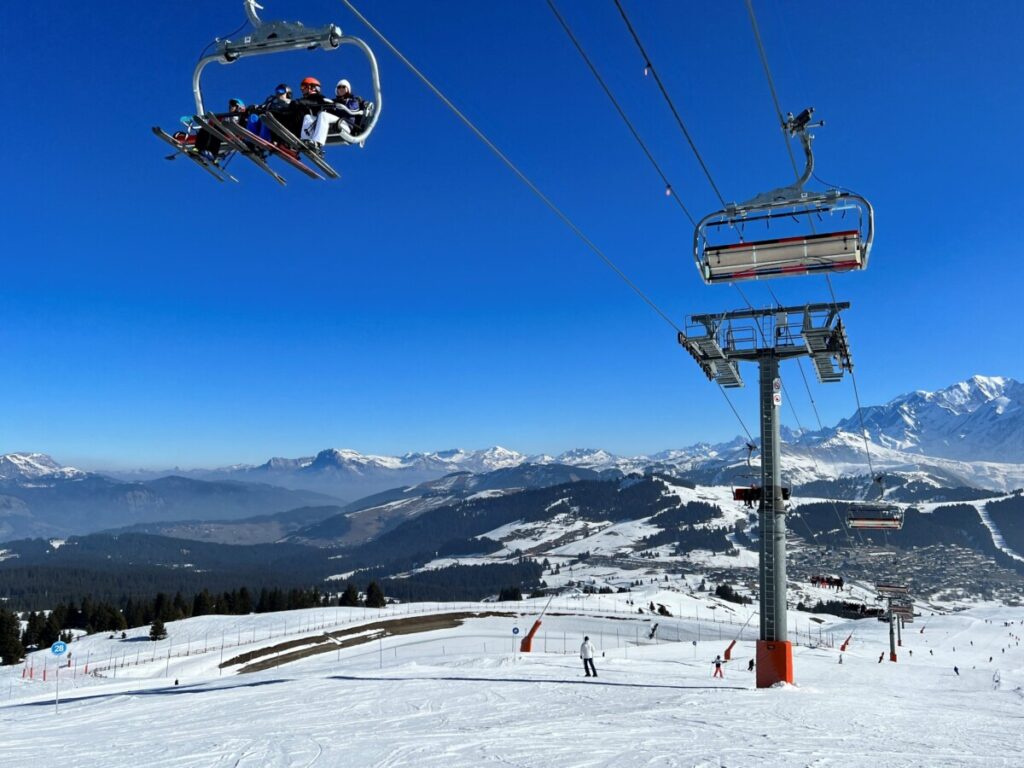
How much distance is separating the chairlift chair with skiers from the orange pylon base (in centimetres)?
2293

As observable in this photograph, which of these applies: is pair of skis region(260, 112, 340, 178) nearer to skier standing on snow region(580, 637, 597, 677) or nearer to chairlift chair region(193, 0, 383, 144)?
chairlift chair region(193, 0, 383, 144)

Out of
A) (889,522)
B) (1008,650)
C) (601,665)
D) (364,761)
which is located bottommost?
(1008,650)

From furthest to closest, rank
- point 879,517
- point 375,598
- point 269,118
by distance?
point 375,598 → point 879,517 → point 269,118

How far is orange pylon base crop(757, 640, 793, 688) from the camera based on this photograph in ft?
82.0

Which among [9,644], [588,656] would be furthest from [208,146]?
[9,644]

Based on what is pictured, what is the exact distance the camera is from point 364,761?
13.2m

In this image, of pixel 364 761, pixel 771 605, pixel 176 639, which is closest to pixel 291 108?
pixel 364 761

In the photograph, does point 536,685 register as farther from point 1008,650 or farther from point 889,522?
point 1008,650

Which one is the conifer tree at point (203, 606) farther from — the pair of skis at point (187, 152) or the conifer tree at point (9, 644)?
the pair of skis at point (187, 152)

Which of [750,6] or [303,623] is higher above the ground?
[750,6]

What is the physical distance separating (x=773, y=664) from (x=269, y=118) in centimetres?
2444

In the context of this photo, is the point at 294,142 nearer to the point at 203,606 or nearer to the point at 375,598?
the point at 375,598

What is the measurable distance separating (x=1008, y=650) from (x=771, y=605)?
99.1 m

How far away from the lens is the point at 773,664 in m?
25.2
